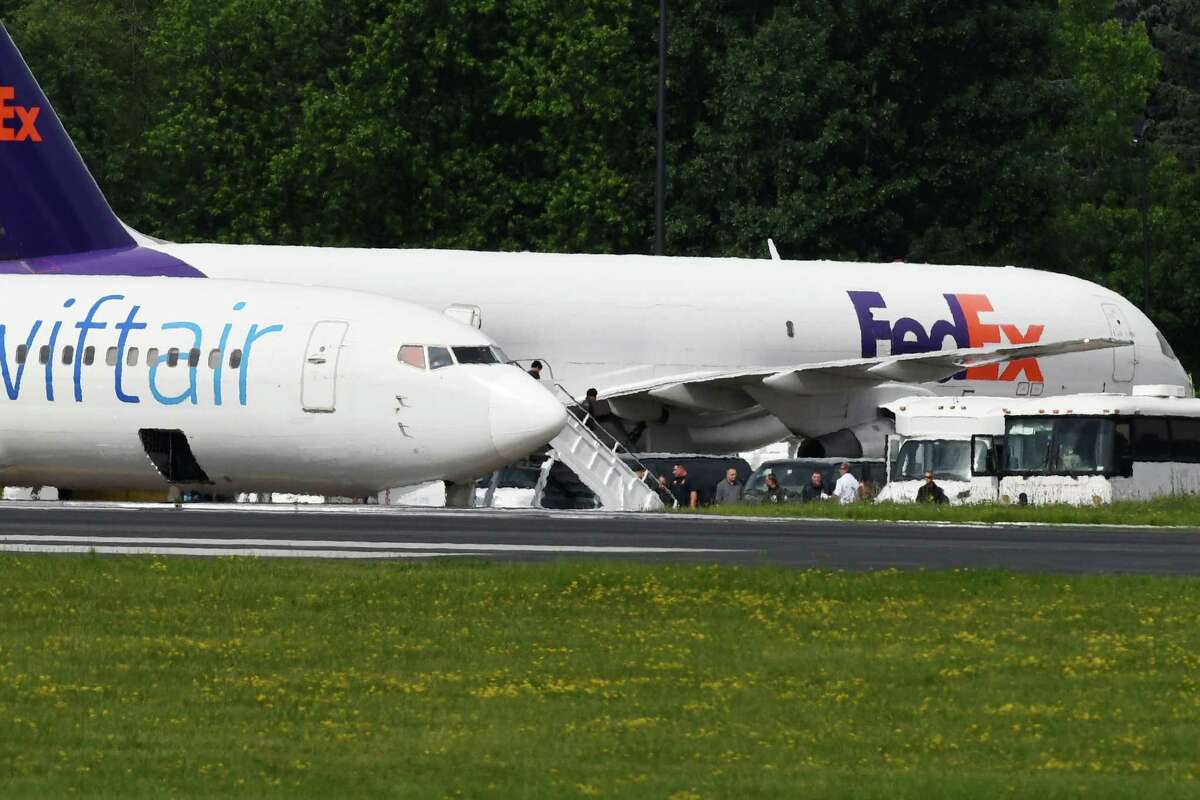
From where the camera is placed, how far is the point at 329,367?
→ 3881 centimetres

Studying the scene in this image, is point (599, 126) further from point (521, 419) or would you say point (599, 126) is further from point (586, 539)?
point (586, 539)

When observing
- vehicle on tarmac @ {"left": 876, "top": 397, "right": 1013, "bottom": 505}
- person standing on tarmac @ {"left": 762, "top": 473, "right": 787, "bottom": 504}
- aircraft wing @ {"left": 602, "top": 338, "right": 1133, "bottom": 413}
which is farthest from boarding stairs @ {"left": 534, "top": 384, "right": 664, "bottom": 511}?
vehicle on tarmac @ {"left": 876, "top": 397, "right": 1013, "bottom": 505}

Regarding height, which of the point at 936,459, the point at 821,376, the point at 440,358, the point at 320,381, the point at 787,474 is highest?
the point at 440,358

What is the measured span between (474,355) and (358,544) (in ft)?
34.6

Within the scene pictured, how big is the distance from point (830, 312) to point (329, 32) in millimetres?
36293

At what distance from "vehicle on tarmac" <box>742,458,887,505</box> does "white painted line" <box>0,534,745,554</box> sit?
727 inches

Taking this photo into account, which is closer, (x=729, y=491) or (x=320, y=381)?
(x=320, y=381)

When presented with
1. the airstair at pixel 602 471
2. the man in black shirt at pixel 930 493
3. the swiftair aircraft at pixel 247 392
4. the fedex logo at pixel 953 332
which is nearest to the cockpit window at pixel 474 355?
the swiftair aircraft at pixel 247 392

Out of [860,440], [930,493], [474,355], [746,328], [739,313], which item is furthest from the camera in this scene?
[860,440]

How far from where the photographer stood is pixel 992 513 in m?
38.2

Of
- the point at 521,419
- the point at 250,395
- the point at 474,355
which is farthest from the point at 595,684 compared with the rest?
the point at 250,395

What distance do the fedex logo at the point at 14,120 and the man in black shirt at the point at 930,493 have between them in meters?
16.7

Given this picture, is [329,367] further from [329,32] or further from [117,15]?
[117,15]

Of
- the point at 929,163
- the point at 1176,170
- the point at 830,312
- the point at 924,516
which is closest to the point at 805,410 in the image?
the point at 830,312
